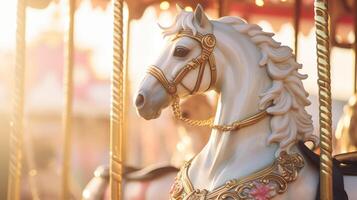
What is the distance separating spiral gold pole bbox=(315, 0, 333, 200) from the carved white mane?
105 mm

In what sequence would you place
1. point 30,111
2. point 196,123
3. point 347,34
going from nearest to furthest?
point 196,123 → point 347,34 → point 30,111

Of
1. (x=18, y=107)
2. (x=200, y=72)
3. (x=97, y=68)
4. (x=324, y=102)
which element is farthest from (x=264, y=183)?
(x=97, y=68)

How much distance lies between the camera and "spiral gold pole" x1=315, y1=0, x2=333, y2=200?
3469 mm

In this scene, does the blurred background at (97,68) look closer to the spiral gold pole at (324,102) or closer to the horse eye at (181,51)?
the horse eye at (181,51)

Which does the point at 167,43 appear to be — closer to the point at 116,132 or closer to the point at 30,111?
→ the point at 116,132

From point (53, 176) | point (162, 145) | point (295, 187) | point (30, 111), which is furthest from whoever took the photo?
point (30, 111)

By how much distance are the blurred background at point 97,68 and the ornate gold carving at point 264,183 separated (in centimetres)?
59

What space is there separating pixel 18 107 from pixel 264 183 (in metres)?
1.55

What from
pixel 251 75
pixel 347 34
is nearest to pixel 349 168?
pixel 251 75

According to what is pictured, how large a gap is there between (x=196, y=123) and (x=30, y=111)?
43.3ft

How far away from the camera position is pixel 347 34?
7.83 m

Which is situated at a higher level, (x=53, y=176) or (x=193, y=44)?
(x=193, y=44)

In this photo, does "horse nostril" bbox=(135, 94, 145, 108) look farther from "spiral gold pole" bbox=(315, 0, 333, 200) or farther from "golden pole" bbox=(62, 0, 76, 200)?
"golden pole" bbox=(62, 0, 76, 200)

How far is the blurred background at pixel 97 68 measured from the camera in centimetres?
649
